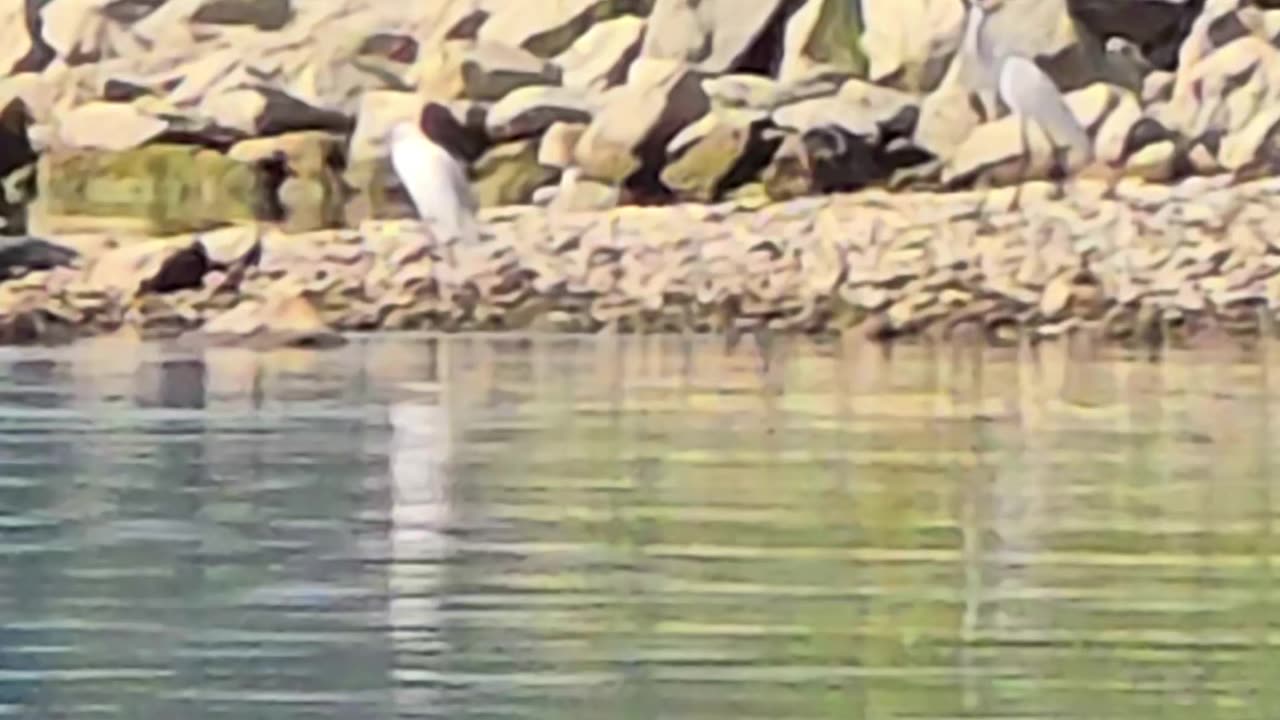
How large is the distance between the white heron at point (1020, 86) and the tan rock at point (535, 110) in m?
1.15

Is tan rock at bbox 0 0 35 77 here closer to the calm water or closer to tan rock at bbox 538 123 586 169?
tan rock at bbox 538 123 586 169

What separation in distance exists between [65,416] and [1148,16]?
14.7ft

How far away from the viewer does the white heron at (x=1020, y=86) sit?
30.6ft

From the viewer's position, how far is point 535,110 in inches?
373

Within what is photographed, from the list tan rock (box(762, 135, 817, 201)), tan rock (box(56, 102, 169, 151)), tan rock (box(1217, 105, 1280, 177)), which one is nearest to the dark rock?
tan rock (box(56, 102, 169, 151))

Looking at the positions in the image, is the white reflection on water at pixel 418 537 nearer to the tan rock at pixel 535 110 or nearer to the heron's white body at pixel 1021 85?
the tan rock at pixel 535 110

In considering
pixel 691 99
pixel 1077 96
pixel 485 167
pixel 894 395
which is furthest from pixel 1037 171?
pixel 894 395

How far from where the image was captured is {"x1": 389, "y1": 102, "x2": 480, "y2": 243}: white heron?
9234 millimetres

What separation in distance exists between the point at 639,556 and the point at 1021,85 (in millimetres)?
5889

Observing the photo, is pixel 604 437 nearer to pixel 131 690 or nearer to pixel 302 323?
pixel 131 690

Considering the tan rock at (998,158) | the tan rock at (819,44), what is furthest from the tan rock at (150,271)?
the tan rock at (998,158)

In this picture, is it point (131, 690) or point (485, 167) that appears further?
point (485, 167)

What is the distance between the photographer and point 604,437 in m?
5.45

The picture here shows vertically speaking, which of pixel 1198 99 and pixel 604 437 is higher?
pixel 1198 99
